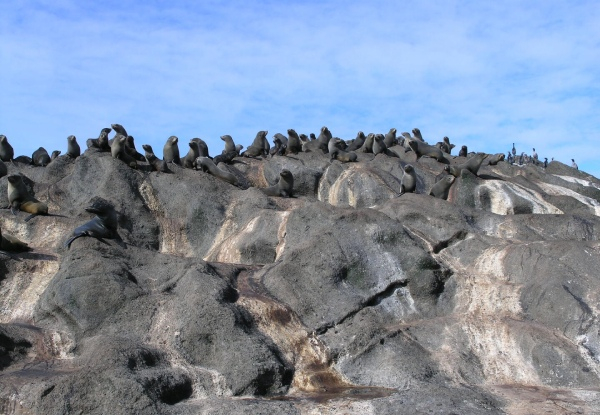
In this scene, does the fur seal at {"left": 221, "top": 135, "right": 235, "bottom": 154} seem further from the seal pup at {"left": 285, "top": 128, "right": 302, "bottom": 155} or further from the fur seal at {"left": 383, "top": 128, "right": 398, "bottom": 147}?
the fur seal at {"left": 383, "top": 128, "right": 398, "bottom": 147}

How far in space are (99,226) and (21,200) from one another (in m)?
4.44

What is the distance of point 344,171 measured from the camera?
81.1ft

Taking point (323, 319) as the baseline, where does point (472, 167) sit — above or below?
above

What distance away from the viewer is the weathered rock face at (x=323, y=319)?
390 inches

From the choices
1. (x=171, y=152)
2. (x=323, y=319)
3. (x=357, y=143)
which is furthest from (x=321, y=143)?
(x=323, y=319)

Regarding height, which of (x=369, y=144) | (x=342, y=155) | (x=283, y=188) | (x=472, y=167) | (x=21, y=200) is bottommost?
(x=21, y=200)

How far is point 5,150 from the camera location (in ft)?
81.2

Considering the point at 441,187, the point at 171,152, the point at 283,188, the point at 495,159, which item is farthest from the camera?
the point at 495,159

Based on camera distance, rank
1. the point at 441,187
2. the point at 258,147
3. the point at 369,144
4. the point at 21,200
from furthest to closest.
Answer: the point at 258,147, the point at 369,144, the point at 441,187, the point at 21,200

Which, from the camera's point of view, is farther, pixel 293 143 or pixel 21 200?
pixel 293 143

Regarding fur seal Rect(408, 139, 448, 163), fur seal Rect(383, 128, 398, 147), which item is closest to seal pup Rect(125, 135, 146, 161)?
fur seal Rect(408, 139, 448, 163)

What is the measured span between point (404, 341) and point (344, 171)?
501 inches

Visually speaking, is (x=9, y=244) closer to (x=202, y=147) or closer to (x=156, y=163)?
(x=156, y=163)

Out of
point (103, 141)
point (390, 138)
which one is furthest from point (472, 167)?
point (103, 141)
